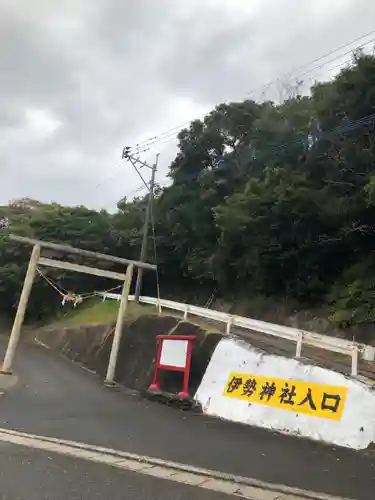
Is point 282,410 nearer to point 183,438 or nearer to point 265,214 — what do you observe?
point 183,438

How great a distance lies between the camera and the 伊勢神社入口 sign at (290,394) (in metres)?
10.0

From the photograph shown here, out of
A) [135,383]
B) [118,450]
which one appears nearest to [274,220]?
[135,383]

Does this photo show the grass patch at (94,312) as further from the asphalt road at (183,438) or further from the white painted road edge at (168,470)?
the white painted road edge at (168,470)

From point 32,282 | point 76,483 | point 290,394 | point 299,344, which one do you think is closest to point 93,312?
point 32,282

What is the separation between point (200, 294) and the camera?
33531mm

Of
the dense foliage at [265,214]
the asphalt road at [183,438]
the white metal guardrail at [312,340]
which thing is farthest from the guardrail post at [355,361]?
the dense foliage at [265,214]

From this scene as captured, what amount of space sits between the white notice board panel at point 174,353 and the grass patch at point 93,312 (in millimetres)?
6814

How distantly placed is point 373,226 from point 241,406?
11844 millimetres

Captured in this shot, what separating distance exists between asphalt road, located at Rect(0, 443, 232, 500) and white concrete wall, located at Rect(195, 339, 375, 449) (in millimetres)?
4061

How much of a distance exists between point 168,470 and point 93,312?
75.1 ft

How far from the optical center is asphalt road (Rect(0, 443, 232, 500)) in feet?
19.2

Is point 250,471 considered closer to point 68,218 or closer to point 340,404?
point 340,404

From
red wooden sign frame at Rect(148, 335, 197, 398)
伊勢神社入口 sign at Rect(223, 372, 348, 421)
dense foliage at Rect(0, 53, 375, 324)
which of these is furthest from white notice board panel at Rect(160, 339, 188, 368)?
dense foliage at Rect(0, 53, 375, 324)

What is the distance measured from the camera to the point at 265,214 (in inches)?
945
